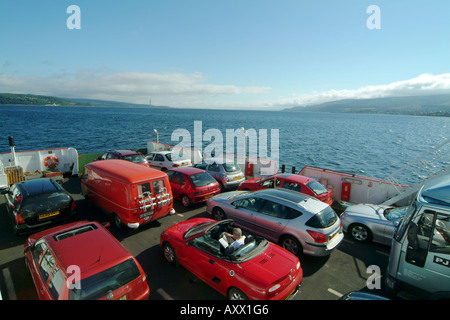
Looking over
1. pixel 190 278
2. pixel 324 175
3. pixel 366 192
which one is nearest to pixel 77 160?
pixel 190 278

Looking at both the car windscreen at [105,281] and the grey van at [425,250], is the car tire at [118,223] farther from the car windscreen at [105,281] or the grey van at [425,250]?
the grey van at [425,250]

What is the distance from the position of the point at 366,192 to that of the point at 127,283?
34.9ft

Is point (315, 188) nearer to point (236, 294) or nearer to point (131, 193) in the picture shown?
point (236, 294)

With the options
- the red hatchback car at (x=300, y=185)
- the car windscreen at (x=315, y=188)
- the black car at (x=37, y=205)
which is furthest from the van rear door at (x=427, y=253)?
the black car at (x=37, y=205)

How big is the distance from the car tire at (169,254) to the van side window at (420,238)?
17.3ft

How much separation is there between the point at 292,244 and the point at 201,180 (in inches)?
196

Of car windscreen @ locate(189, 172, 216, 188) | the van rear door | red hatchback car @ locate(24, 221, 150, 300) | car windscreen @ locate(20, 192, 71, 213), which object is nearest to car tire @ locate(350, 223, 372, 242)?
the van rear door

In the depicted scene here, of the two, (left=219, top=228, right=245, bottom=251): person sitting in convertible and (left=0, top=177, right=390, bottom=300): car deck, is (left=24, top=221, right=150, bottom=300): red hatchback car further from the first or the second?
(left=219, top=228, right=245, bottom=251): person sitting in convertible

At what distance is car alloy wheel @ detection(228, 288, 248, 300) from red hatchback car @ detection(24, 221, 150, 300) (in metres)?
1.64

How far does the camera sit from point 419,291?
4715 mm

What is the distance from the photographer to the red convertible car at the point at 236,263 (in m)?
4.52

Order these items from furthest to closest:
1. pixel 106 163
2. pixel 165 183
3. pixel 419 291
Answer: pixel 106 163
pixel 165 183
pixel 419 291

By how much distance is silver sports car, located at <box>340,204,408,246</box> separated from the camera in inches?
287
